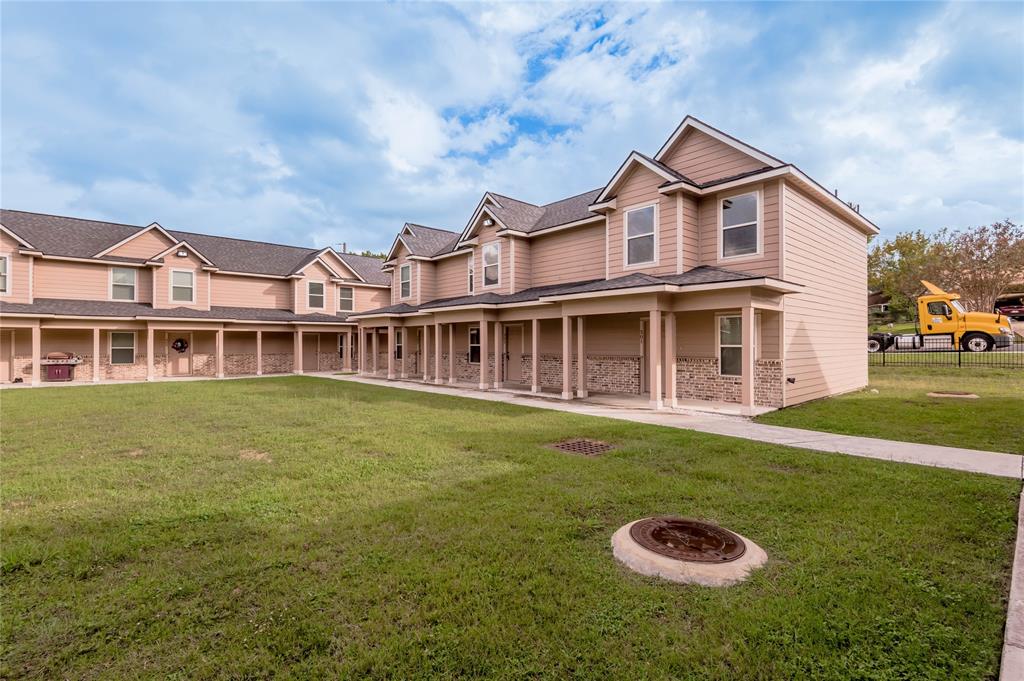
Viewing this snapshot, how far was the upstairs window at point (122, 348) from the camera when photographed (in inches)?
830

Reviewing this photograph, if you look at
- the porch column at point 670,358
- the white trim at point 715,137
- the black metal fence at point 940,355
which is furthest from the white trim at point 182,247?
the black metal fence at point 940,355

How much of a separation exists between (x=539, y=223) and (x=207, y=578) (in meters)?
15.8

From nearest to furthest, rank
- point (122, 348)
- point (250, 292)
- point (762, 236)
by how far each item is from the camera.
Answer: point (762, 236) < point (122, 348) < point (250, 292)

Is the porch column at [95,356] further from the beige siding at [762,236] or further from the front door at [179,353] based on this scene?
the beige siding at [762,236]

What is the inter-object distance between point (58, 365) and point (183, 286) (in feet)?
19.0

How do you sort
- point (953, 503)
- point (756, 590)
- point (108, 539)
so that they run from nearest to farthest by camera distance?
point (756, 590) < point (108, 539) < point (953, 503)

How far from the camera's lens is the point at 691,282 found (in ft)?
34.9

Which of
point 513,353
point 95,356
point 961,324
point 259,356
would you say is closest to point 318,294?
point 259,356

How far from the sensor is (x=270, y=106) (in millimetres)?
24406

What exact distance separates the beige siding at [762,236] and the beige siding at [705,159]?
0.66 m

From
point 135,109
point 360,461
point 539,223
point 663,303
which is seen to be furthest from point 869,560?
point 135,109

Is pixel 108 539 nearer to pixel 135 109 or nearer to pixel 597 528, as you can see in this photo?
pixel 597 528

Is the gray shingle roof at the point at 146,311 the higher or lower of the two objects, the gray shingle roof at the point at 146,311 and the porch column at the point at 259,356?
the higher

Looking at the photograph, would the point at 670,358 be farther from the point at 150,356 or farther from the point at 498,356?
the point at 150,356
